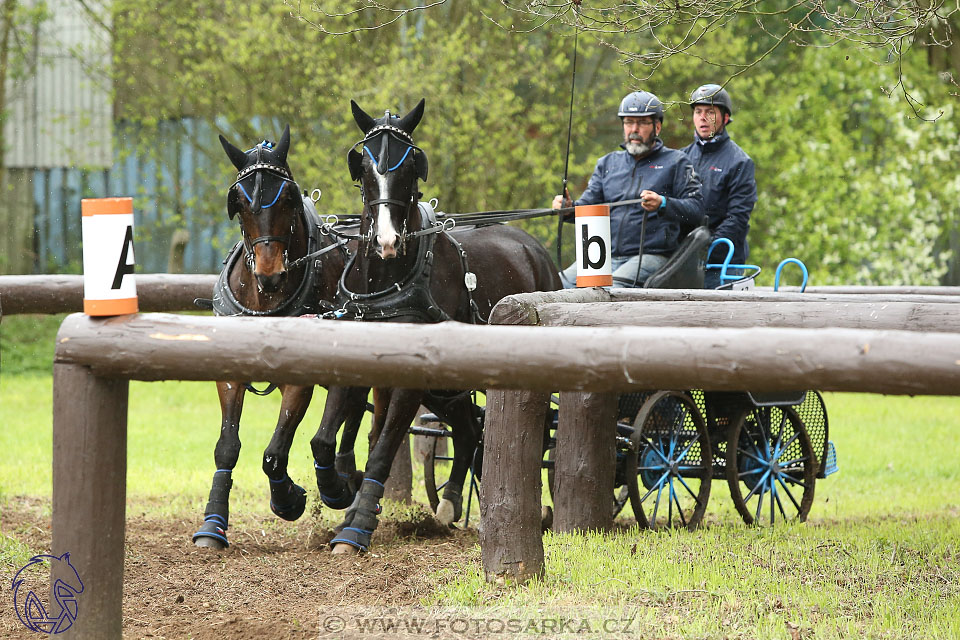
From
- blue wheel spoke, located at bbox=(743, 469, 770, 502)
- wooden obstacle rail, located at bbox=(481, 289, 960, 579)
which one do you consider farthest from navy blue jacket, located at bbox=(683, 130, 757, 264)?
wooden obstacle rail, located at bbox=(481, 289, 960, 579)

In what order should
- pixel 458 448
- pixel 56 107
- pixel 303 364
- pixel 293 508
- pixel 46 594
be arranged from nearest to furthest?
1. pixel 303 364
2. pixel 46 594
3. pixel 293 508
4. pixel 458 448
5. pixel 56 107

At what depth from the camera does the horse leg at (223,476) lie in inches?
224

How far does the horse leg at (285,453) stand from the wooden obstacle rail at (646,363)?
1.37 metres

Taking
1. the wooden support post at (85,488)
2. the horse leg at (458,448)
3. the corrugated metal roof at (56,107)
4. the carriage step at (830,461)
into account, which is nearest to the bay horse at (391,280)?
the horse leg at (458,448)

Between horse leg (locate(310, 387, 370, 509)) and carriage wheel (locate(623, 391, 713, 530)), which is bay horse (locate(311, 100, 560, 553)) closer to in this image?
horse leg (locate(310, 387, 370, 509))

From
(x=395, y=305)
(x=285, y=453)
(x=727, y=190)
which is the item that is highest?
(x=727, y=190)

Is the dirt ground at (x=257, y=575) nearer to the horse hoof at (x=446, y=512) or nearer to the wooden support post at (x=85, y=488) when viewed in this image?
the horse hoof at (x=446, y=512)

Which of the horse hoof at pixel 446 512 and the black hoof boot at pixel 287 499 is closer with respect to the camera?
the black hoof boot at pixel 287 499

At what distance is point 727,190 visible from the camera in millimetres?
7590

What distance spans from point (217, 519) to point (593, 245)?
235 cm

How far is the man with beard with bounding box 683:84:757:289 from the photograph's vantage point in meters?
7.50

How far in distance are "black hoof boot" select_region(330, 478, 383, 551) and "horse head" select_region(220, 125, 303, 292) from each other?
1138 millimetres

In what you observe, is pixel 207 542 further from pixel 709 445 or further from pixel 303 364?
pixel 709 445

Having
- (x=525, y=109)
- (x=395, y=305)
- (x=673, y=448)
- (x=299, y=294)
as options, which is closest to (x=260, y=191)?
(x=299, y=294)
